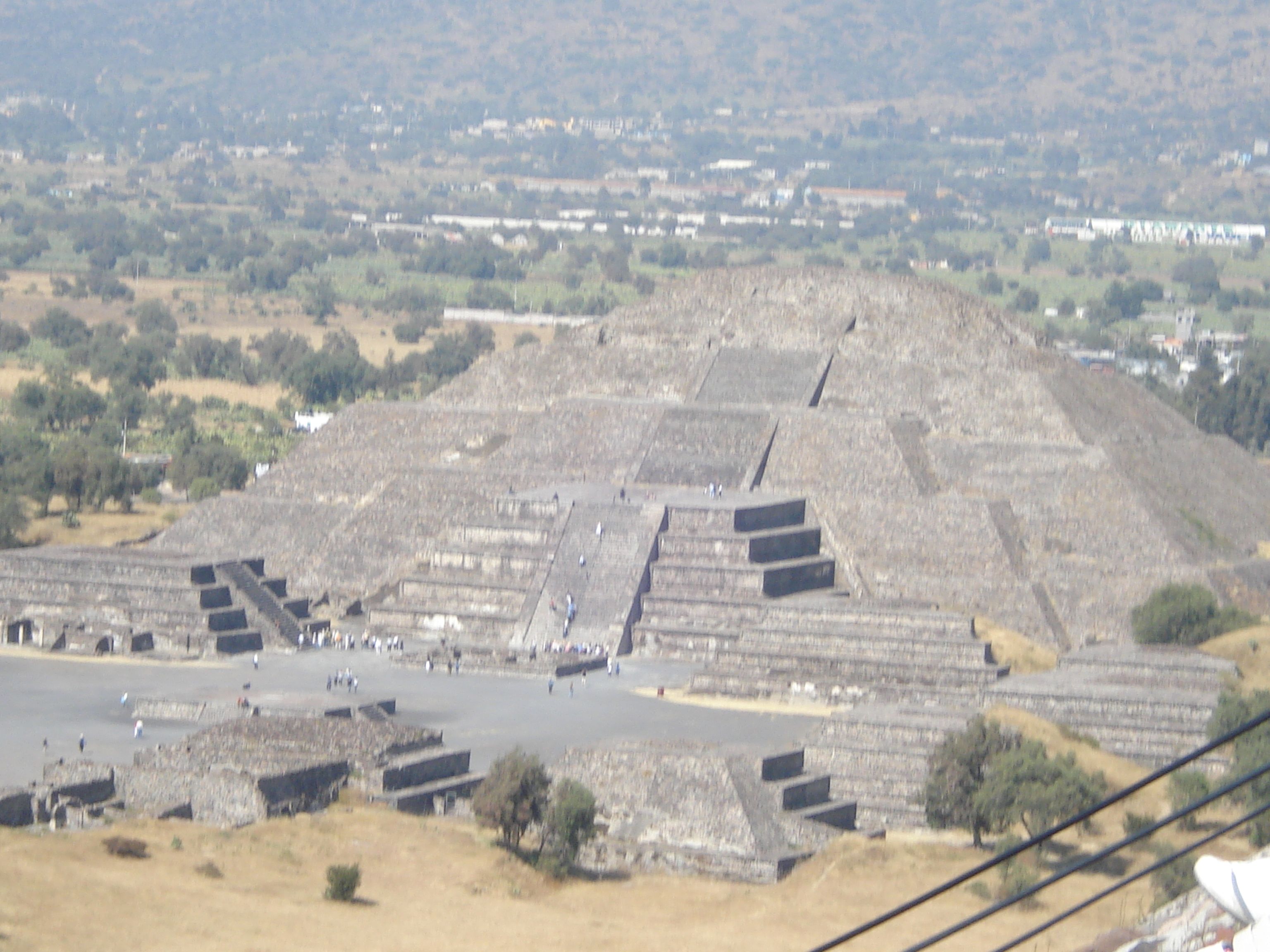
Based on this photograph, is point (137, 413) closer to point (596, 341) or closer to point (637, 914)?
point (596, 341)

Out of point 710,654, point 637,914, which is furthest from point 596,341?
point 637,914

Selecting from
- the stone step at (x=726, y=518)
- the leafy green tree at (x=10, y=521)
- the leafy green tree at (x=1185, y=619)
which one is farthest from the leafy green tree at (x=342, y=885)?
the leafy green tree at (x=10, y=521)

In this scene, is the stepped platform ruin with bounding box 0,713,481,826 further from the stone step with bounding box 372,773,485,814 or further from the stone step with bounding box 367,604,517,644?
the stone step with bounding box 367,604,517,644

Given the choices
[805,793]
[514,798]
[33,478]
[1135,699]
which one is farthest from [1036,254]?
[514,798]

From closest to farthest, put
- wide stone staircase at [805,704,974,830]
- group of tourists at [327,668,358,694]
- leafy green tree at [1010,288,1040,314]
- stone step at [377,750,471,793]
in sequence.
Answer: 1. stone step at [377,750,471,793]
2. wide stone staircase at [805,704,974,830]
3. group of tourists at [327,668,358,694]
4. leafy green tree at [1010,288,1040,314]

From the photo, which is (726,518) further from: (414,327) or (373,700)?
(414,327)

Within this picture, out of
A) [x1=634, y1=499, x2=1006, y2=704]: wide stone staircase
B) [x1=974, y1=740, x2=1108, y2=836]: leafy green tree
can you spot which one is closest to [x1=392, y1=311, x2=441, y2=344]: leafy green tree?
[x1=634, y1=499, x2=1006, y2=704]: wide stone staircase
